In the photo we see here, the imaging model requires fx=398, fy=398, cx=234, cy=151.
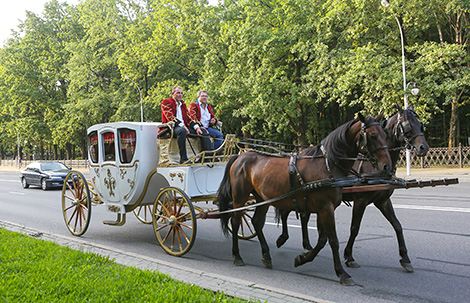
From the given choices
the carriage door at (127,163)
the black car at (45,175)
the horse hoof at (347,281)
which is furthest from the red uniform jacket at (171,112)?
the black car at (45,175)

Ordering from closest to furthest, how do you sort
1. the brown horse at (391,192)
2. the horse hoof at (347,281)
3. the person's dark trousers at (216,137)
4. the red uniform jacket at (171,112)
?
1. the horse hoof at (347,281)
2. the brown horse at (391,192)
3. the red uniform jacket at (171,112)
4. the person's dark trousers at (216,137)

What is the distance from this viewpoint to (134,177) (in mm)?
7758

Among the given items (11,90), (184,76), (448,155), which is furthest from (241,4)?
(11,90)

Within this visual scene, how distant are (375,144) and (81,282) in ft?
13.1

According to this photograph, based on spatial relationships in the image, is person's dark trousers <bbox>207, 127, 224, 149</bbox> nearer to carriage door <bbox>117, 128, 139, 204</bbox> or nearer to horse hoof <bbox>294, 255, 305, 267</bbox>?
carriage door <bbox>117, 128, 139, 204</bbox>

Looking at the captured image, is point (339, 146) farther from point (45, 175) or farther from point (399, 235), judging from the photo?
point (45, 175)

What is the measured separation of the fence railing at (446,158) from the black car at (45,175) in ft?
64.8

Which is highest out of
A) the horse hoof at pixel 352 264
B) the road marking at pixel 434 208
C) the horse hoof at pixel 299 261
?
the horse hoof at pixel 299 261

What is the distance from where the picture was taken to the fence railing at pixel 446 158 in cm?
→ 2423

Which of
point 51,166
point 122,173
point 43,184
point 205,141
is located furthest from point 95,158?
point 51,166

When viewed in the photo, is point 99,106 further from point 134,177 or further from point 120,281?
point 120,281

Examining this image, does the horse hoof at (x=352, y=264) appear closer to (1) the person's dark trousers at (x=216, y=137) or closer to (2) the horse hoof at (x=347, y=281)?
(2) the horse hoof at (x=347, y=281)

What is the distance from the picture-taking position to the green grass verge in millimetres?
4199

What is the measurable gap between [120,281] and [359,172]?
3.79 m
